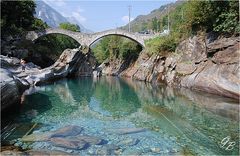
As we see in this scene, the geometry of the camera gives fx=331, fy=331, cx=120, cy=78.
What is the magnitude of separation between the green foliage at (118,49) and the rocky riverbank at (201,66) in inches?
554

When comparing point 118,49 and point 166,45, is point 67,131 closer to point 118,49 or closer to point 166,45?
point 166,45

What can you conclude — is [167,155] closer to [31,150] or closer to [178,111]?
[31,150]

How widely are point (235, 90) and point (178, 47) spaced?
14404 mm

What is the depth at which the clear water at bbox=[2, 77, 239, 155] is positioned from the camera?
10.8m

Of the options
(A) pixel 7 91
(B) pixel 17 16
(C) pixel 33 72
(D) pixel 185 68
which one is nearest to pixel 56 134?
(A) pixel 7 91

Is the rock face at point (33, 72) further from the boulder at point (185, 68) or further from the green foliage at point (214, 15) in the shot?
the green foliage at point (214, 15)

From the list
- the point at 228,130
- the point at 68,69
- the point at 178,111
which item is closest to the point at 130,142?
the point at 228,130

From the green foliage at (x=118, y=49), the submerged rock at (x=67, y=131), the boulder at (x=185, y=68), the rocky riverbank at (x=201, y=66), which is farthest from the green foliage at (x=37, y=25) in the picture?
the submerged rock at (x=67, y=131)

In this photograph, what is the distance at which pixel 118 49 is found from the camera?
62844mm

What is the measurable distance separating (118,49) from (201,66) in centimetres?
3566

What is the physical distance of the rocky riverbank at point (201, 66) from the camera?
2281 cm

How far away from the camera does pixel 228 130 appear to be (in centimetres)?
1291

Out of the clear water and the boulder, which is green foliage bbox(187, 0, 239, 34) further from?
the clear water

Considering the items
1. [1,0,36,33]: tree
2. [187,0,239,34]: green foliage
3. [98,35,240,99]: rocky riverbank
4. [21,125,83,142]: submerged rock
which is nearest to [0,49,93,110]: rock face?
[21,125,83,142]: submerged rock
